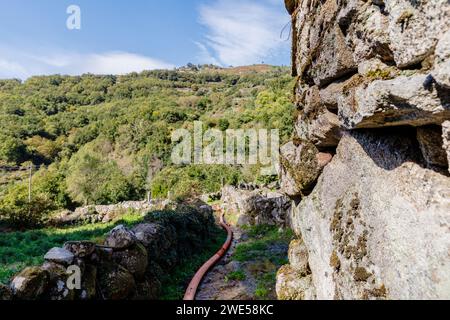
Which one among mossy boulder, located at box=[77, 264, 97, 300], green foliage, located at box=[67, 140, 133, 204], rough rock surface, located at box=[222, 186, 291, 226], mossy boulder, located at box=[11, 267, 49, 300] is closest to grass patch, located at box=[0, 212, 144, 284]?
mossy boulder, located at box=[77, 264, 97, 300]

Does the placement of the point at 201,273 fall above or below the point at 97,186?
below

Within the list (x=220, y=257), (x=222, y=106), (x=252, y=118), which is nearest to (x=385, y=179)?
(x=220, y=257)

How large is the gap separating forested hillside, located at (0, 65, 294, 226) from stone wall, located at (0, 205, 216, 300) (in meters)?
18.5

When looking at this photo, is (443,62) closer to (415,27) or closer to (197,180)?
(415,27)

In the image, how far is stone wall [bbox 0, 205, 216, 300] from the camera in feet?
17.7

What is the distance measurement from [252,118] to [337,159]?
163ft

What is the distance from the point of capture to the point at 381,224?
380 centimetres

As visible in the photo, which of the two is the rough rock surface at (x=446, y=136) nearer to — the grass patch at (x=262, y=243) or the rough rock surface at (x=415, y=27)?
the rough rock surface at (x=415, y=27)

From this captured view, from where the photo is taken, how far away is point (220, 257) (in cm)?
1213

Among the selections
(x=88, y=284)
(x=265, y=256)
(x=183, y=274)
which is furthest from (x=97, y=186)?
(x=88, y=284)

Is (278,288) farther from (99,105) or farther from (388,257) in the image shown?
(99,105)

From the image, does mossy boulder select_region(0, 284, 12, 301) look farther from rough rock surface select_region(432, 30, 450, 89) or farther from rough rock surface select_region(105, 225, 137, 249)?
rough rock surface select_region(432, 30, 450, 89)

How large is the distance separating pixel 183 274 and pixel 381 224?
24.4 ft

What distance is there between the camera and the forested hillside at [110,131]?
3728 cm
